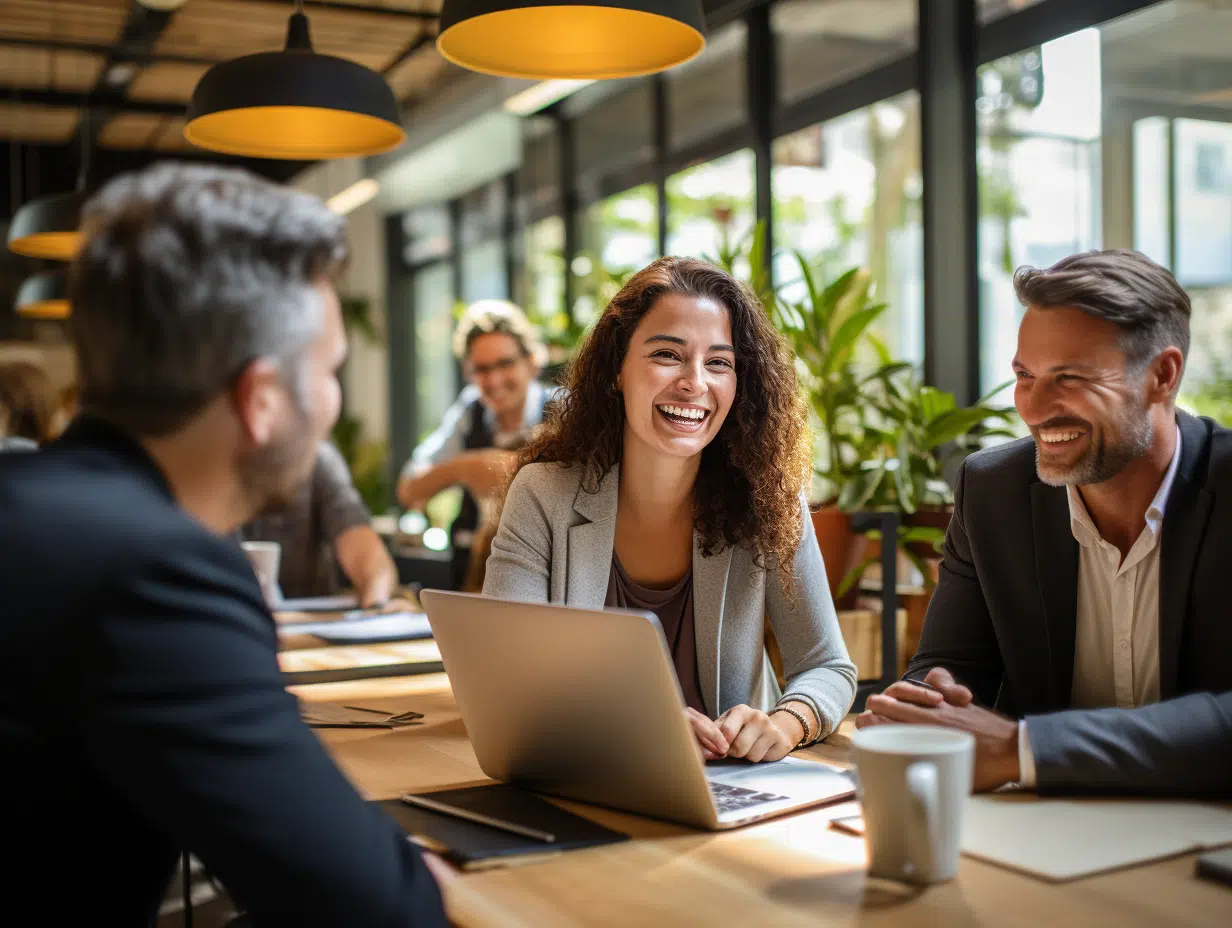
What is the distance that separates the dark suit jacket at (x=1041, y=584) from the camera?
63.3 inches

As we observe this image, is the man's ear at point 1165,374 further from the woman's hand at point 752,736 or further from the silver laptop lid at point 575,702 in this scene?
the silver laptop lid at point 575,702

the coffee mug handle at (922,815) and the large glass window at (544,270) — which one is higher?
the large glass window at (544,270)

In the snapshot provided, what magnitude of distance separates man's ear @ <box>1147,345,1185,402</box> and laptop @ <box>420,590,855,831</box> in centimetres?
69

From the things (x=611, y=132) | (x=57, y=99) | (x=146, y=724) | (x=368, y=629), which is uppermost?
(x=57, y=99)

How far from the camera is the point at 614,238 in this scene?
23.6 ft

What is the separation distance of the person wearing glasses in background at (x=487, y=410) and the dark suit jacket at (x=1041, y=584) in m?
2.68

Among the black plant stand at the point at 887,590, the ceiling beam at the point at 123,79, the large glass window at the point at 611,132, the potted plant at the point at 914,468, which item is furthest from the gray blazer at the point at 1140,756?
the large glass window at the point at 611,132

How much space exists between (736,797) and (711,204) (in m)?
5.09

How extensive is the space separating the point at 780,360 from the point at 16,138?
27.4ft

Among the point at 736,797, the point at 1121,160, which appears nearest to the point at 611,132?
the point at 1121,160

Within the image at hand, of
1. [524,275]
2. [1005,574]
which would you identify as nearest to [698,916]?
[1005,574]

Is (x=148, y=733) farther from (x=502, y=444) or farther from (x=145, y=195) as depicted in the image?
(x=502, y=444)

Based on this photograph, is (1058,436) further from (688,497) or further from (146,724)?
(146,724)

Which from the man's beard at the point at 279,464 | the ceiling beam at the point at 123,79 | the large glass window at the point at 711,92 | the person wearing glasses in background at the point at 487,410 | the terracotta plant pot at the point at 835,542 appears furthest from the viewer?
the ceiling beam at the point at 123,79
